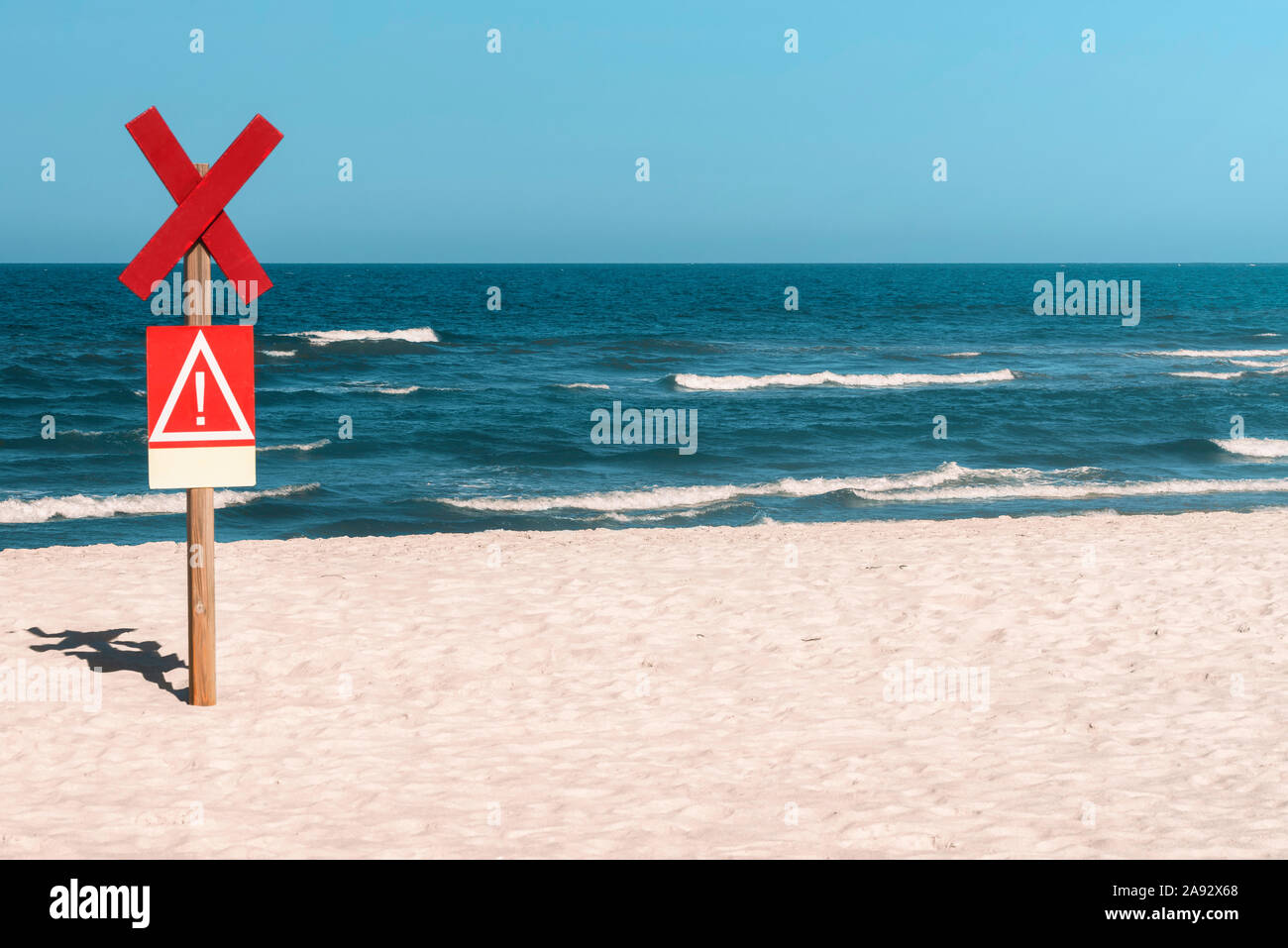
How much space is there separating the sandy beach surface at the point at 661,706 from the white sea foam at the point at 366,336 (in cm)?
3101

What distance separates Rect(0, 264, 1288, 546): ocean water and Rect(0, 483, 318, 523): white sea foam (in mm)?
43

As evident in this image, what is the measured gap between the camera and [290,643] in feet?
24.6

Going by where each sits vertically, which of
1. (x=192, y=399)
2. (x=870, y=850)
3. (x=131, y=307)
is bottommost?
(x=870, y=850)

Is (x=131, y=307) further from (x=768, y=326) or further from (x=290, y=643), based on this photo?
(x=290, y=643)

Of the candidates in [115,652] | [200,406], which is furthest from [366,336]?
[200,406]

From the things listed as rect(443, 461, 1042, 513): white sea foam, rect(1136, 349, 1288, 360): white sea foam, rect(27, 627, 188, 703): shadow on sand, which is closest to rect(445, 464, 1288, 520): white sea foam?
rect(443, 461, 1042, 513): white sea foam

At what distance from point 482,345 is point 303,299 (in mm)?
33236

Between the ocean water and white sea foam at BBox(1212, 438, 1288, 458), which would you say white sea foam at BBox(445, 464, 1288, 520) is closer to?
the ocean water

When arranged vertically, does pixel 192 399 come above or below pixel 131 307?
below

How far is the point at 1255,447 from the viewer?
2164 centimetres

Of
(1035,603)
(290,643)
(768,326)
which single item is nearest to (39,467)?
(290,643)

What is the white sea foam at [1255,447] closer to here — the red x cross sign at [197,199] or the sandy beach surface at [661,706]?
the sandy beach surface at [661,706]

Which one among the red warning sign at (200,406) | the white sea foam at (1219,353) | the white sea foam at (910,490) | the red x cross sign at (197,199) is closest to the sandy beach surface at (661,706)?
the red warning sign at (200,406)

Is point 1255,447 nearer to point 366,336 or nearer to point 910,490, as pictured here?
point 910,490
